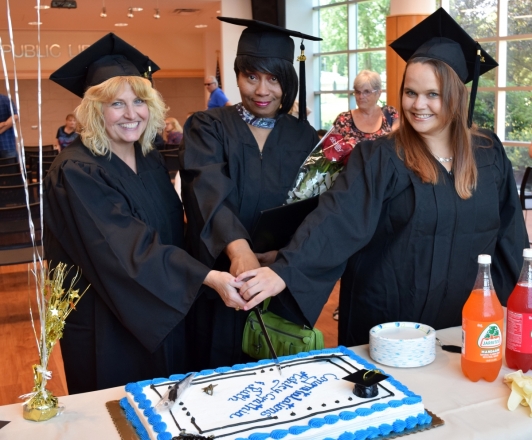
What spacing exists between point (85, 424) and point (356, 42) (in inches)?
409

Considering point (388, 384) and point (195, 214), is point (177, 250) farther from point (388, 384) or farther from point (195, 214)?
point (388, 384)

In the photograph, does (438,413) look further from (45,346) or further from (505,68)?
(505,68)

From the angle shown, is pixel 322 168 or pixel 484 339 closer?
pixel 484 339

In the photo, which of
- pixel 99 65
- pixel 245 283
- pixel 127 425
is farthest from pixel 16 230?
pixel 127 425

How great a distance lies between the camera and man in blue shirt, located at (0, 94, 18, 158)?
696cm

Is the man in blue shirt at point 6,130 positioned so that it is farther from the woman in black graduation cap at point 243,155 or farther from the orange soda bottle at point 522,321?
the orange soda bottle at point 522,321

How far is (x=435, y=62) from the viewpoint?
6.46 feet

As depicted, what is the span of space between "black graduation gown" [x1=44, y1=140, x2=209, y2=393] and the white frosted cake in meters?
0.48

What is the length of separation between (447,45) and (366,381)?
1.08m

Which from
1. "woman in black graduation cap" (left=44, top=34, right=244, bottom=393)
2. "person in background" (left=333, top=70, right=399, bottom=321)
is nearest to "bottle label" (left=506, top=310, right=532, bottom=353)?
"woman in black graduation cap" (left=44, top=34, right=244, bottom=393)

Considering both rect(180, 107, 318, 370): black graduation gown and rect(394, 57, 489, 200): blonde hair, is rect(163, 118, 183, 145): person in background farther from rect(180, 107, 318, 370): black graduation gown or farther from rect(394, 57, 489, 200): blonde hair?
rect(394, 57, 489, 200): blonde hair

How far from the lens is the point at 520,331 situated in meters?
1.58

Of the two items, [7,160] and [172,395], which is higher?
[7,160]

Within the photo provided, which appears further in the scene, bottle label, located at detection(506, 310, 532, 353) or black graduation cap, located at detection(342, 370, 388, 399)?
bottle label, located at detection(506, 310, 532, 353)
